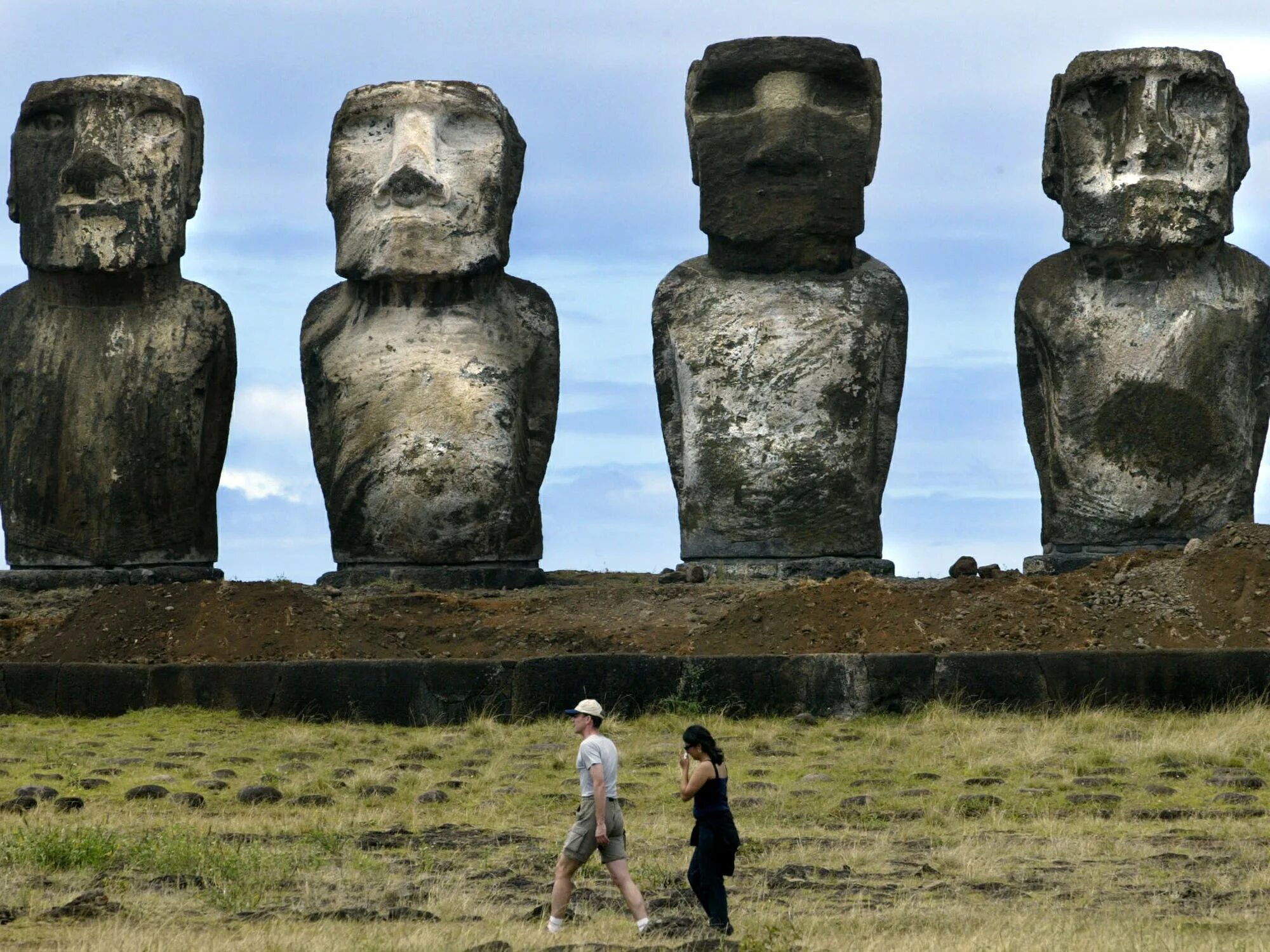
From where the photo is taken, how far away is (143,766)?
15.4 meters

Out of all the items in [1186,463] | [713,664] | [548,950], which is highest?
[1186,463]

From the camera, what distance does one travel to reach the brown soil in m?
17.4

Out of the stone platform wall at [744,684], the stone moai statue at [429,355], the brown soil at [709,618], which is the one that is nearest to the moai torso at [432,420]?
the stone moai statue at [429,355]

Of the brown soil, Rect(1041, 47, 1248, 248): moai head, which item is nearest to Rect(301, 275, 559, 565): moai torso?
the brown soil

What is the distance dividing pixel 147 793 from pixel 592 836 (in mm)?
4148

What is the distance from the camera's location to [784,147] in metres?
20.1

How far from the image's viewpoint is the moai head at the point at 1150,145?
20094mm

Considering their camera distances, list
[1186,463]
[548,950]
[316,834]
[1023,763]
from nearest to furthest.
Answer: [548,950]
[316,834]
[1023,763]
[1186,463]

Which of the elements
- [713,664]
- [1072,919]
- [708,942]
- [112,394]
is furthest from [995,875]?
[112,394]

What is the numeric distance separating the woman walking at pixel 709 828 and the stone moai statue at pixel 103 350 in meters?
10.3

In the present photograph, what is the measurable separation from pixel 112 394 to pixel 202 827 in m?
7.62

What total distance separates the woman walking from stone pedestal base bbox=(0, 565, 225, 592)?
9.96 m

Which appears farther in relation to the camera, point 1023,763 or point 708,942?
point 1023,763

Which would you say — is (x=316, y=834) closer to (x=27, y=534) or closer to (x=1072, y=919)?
(x=1072, y=919)
